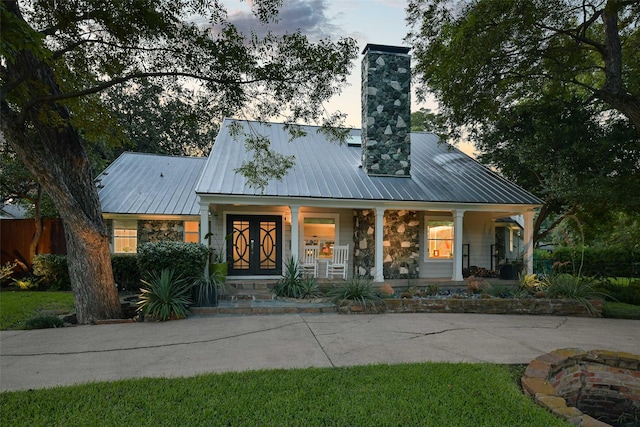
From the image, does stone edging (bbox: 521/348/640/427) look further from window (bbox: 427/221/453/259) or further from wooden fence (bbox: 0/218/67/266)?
wooden fence (bbox: 0/218/67/266)

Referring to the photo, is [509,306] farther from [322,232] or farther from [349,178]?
[322,232]

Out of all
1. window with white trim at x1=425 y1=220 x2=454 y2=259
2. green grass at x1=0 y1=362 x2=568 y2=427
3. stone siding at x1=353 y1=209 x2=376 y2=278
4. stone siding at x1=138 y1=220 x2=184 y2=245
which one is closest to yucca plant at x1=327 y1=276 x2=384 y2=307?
stone siding at x1=353 y1=209 x2=376 y2=278

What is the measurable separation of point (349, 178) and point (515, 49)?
4.78 meters

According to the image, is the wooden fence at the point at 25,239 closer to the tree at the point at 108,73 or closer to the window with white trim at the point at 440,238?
the tree at the point at 108,73

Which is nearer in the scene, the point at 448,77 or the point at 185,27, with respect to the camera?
the point at 185,27

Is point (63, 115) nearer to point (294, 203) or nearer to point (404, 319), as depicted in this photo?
point (294, 203)

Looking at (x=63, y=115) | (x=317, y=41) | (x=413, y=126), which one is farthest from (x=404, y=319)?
(x=413, y=126)

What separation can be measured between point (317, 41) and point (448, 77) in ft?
10.4

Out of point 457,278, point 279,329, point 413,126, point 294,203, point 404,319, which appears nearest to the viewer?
point 279,329

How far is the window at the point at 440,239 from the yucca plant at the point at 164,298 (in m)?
7.16

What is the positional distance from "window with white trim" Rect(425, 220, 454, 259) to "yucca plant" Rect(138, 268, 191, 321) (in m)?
7.14

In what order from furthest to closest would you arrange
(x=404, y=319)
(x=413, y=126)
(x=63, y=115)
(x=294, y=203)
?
(x=413, y=126) → (x=294, y=203) → (x=404, y=319) → (x=63, y=115)

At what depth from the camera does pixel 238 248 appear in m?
9.66

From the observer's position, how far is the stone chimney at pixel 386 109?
1023 cm
